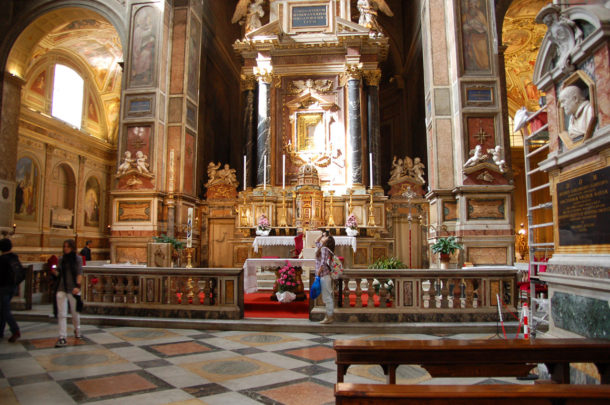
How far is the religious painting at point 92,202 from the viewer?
68.2 feet

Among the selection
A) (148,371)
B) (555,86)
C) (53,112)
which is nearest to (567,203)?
(555,86)

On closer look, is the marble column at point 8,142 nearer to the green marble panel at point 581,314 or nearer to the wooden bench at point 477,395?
the wooden bench at point 477,395

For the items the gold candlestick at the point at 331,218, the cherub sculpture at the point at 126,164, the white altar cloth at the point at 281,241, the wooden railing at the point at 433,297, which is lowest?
the wooden railing at the point at 433,297

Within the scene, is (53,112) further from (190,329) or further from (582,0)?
(582,0)

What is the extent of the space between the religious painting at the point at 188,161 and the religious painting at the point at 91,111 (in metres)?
9.49

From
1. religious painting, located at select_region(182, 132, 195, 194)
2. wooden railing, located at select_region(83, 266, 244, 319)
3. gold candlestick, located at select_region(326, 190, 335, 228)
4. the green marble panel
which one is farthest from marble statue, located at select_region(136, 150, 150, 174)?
the green marble panel

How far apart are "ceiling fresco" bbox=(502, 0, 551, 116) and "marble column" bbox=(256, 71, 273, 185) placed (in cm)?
847

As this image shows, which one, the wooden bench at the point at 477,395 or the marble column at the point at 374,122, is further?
the marble column at the point at 374,122

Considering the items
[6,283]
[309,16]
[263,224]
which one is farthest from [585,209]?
[309,16]

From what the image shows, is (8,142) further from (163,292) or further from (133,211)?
(163,292)

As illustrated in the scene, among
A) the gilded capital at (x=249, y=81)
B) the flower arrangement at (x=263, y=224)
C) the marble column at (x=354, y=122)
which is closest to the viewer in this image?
the flower arrangement at (x=263, y=224)

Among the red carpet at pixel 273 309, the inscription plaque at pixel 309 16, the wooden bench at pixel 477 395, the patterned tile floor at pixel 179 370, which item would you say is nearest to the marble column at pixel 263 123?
the inscription plaque at pixel 309 16

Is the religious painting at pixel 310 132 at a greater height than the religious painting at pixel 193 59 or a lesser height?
lesser

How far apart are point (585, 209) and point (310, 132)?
40.3 feet
